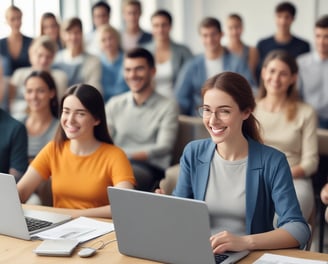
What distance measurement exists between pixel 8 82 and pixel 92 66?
0.74 meters

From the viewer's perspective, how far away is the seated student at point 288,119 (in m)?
3.88

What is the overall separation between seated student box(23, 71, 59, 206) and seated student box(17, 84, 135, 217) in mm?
1020

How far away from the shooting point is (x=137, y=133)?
4.33m

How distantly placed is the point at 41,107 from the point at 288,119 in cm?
147

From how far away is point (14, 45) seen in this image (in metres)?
5.98

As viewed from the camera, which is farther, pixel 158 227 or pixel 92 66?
pixel 92 66

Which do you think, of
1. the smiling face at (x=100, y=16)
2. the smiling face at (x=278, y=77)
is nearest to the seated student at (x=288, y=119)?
the smiling face at (x=278, y=77)

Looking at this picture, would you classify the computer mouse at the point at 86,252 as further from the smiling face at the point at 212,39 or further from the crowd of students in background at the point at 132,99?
the smiling face at the point at 212,39

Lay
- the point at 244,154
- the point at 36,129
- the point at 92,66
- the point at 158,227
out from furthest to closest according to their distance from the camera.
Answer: the point at 92,66 → the point at 36,129 → the point at 244,154 → the point at 158,227

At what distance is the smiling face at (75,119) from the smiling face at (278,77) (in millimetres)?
1345

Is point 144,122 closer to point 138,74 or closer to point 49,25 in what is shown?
point 138,74

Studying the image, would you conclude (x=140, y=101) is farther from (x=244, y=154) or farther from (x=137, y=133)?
(x=244, y=154)

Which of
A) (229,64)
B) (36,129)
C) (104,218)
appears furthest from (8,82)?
(104,218)

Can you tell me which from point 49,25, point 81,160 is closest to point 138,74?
point 81,160
